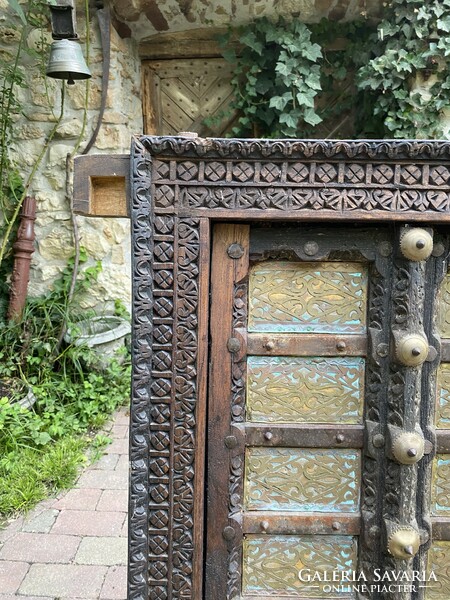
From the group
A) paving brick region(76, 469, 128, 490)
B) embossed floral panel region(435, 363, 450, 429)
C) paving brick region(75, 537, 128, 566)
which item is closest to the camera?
embossed floral panel region(435, 363, 450, 429)

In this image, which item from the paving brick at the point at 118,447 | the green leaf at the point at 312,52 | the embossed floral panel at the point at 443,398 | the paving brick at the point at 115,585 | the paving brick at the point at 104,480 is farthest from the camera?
the green leaf at the point at 312,52

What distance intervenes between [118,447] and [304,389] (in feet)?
6.30

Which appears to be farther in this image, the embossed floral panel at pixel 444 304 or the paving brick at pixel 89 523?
the paving brick at pixel 89 523

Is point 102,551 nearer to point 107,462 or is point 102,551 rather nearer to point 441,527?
point 107,462

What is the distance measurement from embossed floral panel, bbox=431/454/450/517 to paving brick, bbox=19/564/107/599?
124 cm

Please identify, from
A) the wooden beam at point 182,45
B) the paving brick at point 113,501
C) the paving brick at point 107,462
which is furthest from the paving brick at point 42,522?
the wooden beam at point 182,45

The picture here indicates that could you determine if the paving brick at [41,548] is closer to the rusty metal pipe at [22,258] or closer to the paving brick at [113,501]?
the paving brick at [113,501]

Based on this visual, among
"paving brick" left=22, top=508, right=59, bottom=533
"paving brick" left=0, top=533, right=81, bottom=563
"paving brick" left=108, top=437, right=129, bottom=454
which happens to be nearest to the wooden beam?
"paving brick" left=108, top=437, right=129, bottom=454

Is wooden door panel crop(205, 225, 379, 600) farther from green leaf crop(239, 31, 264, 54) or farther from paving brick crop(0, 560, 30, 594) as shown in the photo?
green leaf crop(239, 31, 264, 54)

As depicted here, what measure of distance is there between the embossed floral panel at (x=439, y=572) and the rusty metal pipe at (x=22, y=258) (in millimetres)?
2793

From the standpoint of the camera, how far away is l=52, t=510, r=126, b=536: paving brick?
7.15ft

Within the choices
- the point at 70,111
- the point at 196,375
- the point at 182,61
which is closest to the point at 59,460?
the point at 196,375

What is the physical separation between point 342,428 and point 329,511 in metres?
0.19

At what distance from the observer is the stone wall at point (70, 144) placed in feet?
11.1
